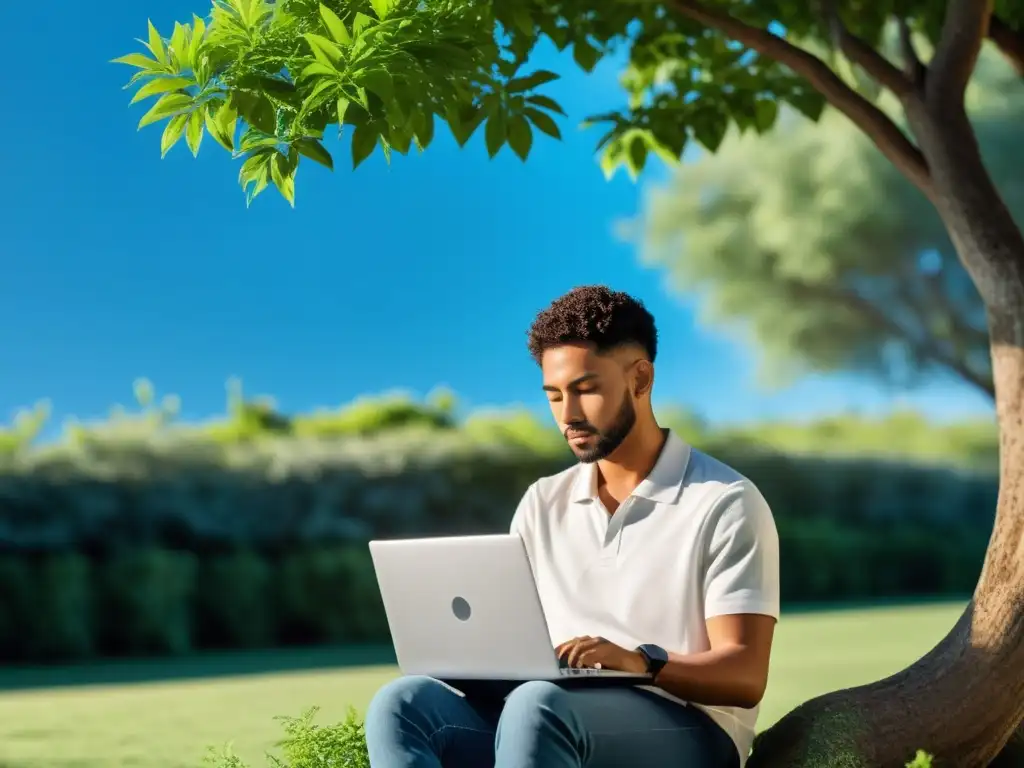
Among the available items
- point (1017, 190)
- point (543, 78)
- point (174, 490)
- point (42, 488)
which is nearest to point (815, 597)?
point (174, 490)

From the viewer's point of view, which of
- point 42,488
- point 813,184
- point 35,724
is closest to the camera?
point 35,724

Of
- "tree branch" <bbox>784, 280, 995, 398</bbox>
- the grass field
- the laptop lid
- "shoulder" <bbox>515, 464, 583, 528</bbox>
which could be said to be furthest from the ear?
"tree branch" <bbox>784, 280, 995, 398</bbox>

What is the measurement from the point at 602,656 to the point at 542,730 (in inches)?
7.6

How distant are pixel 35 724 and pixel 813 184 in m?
17.5

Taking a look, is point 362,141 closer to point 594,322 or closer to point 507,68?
point 594,322

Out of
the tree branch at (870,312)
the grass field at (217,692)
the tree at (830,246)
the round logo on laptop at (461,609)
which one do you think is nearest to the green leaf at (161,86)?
the round logo on laptop at (461,609)

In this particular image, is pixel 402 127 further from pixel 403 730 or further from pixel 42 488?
pixel 42 488

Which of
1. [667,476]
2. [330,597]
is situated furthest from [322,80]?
[330,597]

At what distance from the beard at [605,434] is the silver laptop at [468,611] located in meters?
0.34

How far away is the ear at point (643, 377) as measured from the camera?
9.73ft

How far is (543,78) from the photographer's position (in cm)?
393

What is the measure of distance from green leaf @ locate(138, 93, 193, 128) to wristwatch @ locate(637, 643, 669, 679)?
1618 millimetres

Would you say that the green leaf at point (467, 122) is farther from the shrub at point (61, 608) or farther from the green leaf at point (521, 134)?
the shrub at point (61, 608)

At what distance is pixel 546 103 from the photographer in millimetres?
3908
